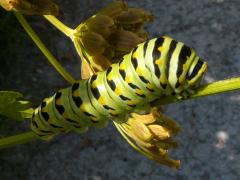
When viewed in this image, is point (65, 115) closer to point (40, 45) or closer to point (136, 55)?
point (40, 45)

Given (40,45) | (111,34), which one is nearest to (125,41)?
(111,34)

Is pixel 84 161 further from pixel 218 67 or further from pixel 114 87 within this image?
pixel 114 87

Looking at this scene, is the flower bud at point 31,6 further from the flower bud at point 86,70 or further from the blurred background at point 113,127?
the blurred background at point 113,127

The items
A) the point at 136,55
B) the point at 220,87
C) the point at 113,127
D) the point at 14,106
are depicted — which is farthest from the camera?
the point at 113,127

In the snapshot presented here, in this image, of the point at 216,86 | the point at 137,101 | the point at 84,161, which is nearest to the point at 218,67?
the point at 84,161

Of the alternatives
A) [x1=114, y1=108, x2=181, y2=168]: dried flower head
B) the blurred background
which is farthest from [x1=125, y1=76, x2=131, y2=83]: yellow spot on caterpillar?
the blurred background

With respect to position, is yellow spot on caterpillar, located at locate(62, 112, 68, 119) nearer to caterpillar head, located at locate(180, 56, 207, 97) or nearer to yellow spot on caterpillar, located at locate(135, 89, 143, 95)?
yellow spot on caterpillar, located at locate(135, 89, 143, 95)

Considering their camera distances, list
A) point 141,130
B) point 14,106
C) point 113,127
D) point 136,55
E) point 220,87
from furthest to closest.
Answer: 1. point 113,127
2. point 14,106
3. point 141,130
4. point 136,55
5. point 220,87
